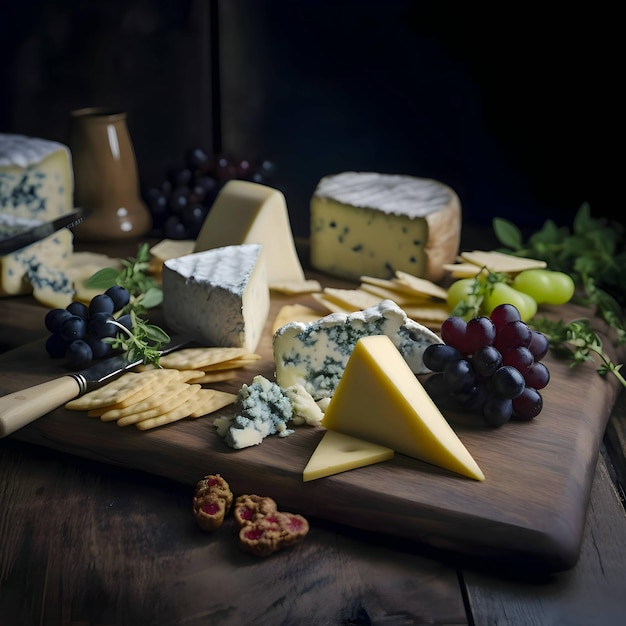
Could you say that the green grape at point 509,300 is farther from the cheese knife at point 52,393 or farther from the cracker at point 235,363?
the cheese knife at point 52,393

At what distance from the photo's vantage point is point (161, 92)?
9.82 feet

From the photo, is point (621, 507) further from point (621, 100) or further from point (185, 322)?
point (621, 100)

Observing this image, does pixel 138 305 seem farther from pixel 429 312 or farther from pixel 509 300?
pixel 509 300

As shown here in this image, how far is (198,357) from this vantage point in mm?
1823

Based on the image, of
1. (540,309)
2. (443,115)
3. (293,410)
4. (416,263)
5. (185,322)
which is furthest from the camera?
(443,115)

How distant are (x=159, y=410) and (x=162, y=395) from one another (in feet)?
0.15

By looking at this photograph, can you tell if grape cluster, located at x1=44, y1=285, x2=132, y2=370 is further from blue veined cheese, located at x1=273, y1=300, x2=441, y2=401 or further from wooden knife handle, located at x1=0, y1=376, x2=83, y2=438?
blue veined cheese, located at x1=273, y1=300, x2=441, y2=401

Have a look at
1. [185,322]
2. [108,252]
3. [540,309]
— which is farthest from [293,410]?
[108,252]

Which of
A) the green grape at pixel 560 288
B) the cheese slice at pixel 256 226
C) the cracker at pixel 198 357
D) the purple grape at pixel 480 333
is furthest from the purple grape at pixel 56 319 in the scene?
the green grape at pixel 560 288

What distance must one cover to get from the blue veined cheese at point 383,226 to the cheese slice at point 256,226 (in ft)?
0.52

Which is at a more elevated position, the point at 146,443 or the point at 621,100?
the point at 621,100

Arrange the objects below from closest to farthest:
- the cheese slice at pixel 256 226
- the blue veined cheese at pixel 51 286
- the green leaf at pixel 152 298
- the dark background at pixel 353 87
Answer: the green leaf at pixel 152 298 → the blue veined cheese at pixel 51 286 → the cheese slice at pixel 256 226 → the dark background at pixel 353 87

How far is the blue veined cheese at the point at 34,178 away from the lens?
2.46m

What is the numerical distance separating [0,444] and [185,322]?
534 mm
